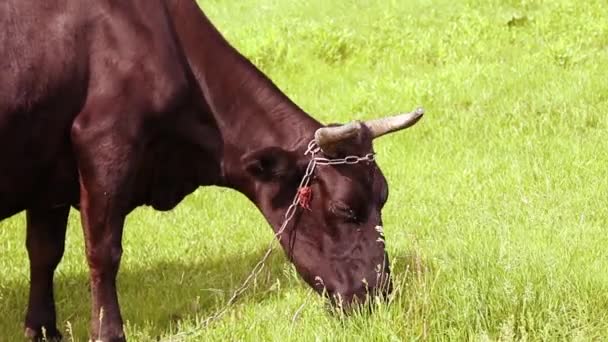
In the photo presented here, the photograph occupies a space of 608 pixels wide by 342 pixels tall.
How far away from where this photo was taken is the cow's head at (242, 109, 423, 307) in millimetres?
5625

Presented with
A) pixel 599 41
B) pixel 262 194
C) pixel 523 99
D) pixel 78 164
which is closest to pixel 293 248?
pixel 262 194

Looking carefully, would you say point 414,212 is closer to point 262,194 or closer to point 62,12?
point 262,194

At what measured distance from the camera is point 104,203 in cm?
533

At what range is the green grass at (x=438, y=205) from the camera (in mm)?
5352

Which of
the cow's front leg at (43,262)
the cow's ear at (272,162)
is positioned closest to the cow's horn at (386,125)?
the cow's ear at (272,162)

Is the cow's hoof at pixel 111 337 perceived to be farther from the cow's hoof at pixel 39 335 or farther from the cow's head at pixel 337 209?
the cow's head at pixel 337 209

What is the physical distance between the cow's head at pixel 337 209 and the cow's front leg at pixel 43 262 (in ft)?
4.25

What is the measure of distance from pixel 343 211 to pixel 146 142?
1.15m

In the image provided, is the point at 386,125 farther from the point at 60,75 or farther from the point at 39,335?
the point at 39,335

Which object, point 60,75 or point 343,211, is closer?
point 60,75

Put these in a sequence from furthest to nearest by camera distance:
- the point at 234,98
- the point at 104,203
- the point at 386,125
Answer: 1. the point at 234,98
2. the point at 386,125
3. the point at 104,203

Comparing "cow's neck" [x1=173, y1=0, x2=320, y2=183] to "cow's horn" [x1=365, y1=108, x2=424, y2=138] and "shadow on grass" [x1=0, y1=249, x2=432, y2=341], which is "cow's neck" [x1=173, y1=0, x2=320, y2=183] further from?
"shadow on grass" [x1=0, y1=249, x2=432, y2=341]

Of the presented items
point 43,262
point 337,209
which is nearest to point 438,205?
point 337,209

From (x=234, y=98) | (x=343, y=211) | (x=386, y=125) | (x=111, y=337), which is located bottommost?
(x=111, y=337)
